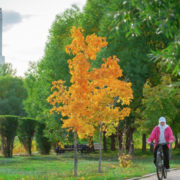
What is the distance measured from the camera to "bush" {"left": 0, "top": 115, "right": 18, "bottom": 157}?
24688 millimetres

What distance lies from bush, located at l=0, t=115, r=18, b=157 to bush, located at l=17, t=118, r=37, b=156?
59.0 inches

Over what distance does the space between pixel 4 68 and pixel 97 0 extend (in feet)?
180

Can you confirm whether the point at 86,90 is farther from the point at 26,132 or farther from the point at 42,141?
the point at 42,141

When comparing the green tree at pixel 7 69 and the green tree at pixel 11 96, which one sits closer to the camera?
the green tree at pixel 11 96

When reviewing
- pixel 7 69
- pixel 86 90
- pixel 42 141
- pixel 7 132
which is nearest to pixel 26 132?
pixel 42 141

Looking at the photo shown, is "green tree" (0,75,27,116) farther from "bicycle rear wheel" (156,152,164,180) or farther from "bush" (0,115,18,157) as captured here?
"bicycle rear wheel" (156,152,164,180)

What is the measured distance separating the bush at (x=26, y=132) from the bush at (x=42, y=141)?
797 millimetres

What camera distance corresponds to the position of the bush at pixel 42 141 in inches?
1132

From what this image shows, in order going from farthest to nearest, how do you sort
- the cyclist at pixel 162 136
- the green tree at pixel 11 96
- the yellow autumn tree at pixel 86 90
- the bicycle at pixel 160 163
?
the green tree at pixel 11 96
the yellow autumn tree at pixel 86 90
the cyclist at pixel 162 136
the bicycle at pixel 160 163

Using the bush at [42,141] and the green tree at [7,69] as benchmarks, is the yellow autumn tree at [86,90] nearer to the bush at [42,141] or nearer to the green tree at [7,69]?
the bush at [42,141]

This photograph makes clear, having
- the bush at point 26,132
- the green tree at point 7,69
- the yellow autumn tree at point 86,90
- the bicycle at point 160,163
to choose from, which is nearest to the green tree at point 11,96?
the green tree at point 7,69

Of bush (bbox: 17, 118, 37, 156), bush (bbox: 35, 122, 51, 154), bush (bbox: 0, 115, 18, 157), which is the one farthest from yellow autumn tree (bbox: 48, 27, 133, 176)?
bush (bbox: 35, 122, 51, 154)

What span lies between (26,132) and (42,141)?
79.4 inches

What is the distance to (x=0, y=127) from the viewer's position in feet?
80.7
